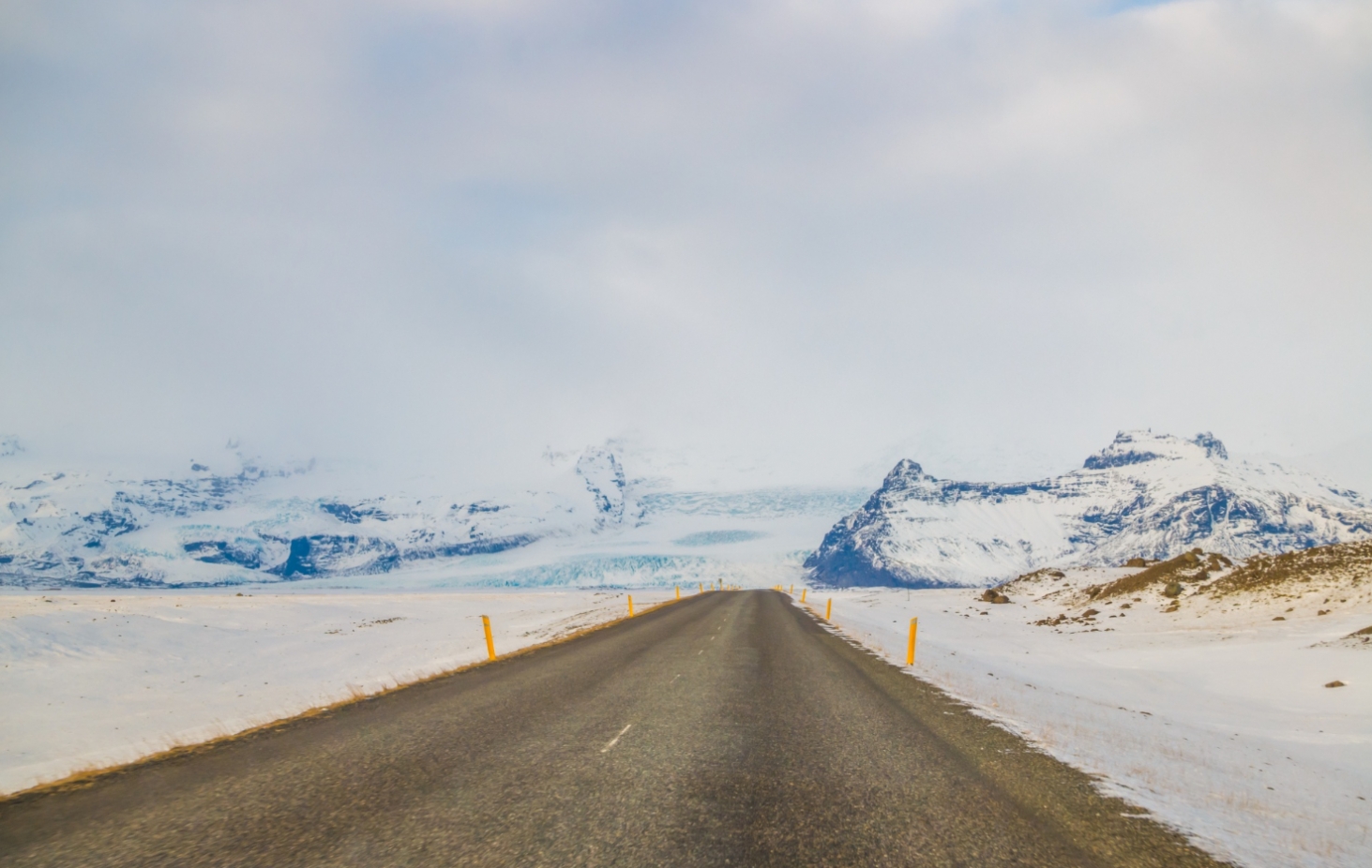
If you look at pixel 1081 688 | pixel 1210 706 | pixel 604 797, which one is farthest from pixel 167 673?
pixel 1210 706

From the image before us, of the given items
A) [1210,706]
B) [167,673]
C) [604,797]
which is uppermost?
[604,797]

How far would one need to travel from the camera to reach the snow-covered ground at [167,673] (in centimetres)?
1008

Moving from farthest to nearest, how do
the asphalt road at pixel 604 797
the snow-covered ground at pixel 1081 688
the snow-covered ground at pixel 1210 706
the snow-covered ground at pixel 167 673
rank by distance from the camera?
the snow-covered ground at pixel 167 673 → the snow-covered ground at pixel 1081 688 → the snow-covered ground at pixel 1210 706 → the asphalt road at pixel 604 797

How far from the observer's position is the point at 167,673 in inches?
744

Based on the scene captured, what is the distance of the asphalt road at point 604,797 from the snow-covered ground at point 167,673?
1.69 meters

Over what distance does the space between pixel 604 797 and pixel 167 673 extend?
1941 centimetres

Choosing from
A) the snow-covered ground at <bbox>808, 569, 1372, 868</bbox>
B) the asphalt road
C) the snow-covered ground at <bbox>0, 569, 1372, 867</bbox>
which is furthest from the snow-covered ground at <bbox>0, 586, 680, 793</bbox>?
the snow-covered ground at <bbox>808, 569, 1372, 868</bbox>

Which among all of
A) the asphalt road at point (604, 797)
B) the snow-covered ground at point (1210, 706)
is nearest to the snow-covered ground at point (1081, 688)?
the snow-covered ground at point (1210, 706)

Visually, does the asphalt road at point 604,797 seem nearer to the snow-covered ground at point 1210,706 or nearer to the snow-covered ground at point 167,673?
the snow-covered ground at point 1210,706

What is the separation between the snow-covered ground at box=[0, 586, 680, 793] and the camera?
397 inches

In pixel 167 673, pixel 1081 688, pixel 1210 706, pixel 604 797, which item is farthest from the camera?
pixel 167 673

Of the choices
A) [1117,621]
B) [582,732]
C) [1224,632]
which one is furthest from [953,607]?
[582,732]

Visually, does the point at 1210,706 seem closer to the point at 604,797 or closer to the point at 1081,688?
the point at 1081,688

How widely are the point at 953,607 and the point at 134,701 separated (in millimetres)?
49874
